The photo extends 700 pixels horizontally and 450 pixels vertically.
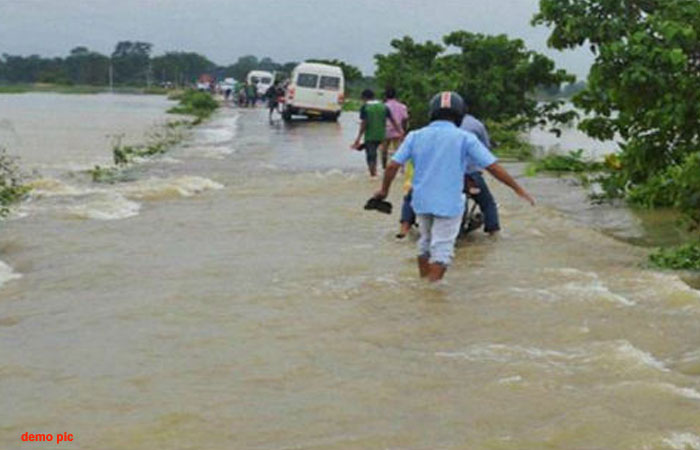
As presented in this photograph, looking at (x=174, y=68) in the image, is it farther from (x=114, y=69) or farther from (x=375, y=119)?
(x=375, y=119)

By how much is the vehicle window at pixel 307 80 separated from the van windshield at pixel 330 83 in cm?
26

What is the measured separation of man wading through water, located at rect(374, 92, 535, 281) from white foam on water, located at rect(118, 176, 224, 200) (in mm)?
7125

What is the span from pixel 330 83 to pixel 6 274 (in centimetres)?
2873

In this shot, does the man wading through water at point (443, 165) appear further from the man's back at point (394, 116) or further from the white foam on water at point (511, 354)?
the man's back at point (394, 116)

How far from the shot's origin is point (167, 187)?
14938mm

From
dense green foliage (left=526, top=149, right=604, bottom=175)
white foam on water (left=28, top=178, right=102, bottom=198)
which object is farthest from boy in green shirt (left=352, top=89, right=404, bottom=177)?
white foam on water (left=28, top=178, right=102, bottom=198)

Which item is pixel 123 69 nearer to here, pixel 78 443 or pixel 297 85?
pixel 297 85

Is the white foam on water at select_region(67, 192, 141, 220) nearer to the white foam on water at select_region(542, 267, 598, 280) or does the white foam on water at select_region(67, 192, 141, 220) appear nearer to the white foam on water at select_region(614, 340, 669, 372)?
the white foam on water at select_region(542, 267, 598, 280)

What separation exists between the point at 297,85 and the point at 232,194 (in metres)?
22.2

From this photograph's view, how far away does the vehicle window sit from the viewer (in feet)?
119

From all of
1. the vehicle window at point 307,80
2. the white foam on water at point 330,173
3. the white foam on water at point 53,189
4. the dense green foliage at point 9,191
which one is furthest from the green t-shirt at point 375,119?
the vehicle window at point 307,80

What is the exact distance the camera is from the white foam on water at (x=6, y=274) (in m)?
8.32

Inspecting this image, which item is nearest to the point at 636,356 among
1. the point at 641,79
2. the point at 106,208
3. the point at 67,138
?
the point at 641,79

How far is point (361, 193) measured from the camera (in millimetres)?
15156
